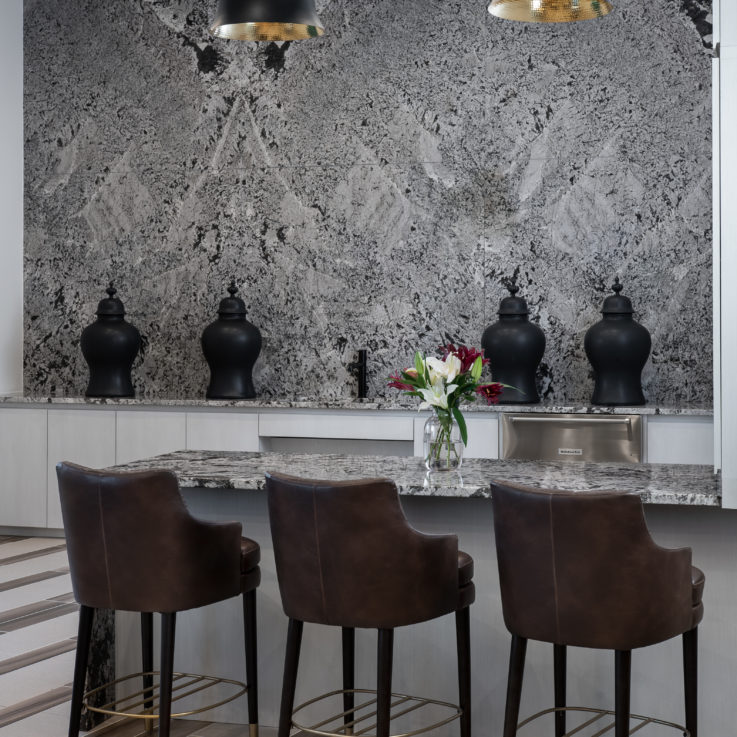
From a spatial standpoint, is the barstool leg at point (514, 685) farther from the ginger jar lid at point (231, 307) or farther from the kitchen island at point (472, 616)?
the ginger jar lid at point (231, 307)

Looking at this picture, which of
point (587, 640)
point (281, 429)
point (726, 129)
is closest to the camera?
point (587, 640)

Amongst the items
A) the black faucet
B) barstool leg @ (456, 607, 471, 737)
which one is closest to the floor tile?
the black faucet

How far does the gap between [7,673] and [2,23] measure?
14.5ft

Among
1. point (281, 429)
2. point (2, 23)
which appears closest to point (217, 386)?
point (281, 429)

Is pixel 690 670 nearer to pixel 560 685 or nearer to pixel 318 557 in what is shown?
pixel 560 685

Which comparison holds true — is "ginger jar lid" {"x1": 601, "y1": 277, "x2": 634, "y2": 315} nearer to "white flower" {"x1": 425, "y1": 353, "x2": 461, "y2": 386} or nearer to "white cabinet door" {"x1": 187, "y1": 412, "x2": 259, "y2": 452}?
"white cabinet door" {"x1": 187, "y1": 412, "x2": 259, "y2": 452}

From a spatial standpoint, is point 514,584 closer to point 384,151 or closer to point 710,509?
point 710,509

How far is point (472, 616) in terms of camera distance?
10.2ft

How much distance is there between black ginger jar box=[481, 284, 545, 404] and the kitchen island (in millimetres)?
2035

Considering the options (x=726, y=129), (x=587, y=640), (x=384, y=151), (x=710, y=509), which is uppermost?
(x=384, y=151)

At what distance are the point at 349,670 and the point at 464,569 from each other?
53cm

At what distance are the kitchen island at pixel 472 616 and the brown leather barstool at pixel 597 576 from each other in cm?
40

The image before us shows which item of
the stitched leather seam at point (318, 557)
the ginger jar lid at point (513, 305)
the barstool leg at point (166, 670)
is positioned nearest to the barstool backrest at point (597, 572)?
the stitched leather seam at point (318, 557)

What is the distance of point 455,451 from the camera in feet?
10.6
